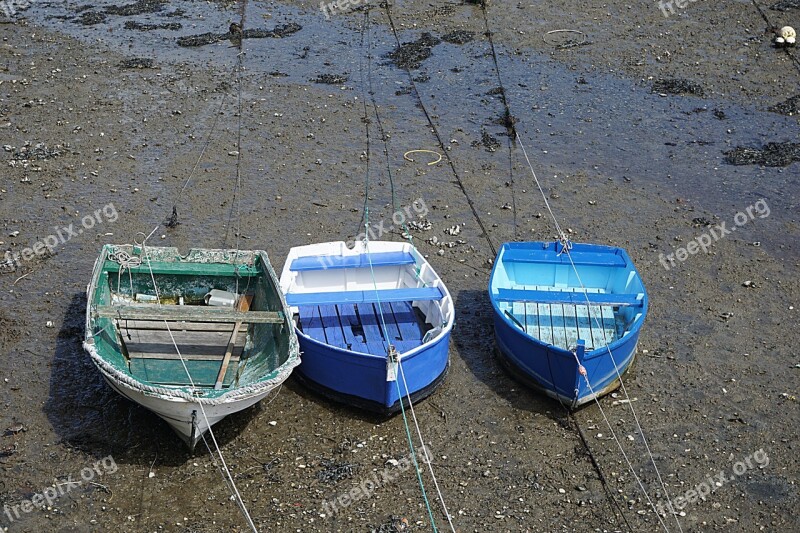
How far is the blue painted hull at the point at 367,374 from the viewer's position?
974cm

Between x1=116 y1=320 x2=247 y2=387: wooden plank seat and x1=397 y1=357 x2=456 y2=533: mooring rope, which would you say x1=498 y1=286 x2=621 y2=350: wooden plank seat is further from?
x1=116 y1=320 x2=247 y2=387: wooden plank seat

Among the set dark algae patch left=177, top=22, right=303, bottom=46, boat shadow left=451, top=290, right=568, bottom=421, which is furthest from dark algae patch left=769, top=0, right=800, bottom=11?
boat shadow left=451, top=290, right=568, bottom=421

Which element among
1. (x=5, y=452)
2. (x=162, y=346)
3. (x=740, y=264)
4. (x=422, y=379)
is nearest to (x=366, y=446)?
(x=422, y=379)

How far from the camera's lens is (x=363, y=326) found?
11000 millimetres

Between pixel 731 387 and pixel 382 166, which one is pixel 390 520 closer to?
pixel 731 387

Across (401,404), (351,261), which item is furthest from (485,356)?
(351,261)

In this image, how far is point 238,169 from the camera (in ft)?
52.6

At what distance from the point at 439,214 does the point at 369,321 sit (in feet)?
13.6

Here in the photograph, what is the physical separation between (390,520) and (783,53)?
717 inches

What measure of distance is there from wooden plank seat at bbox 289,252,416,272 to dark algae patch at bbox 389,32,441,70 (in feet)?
32.8

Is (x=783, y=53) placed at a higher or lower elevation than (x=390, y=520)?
lower

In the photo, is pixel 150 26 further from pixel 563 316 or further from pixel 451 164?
pixel 563 316

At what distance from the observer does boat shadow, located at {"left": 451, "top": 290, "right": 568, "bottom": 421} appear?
1066 centimetres

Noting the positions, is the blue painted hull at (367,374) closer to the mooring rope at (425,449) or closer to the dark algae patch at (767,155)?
the mooring rope at (425,449)
